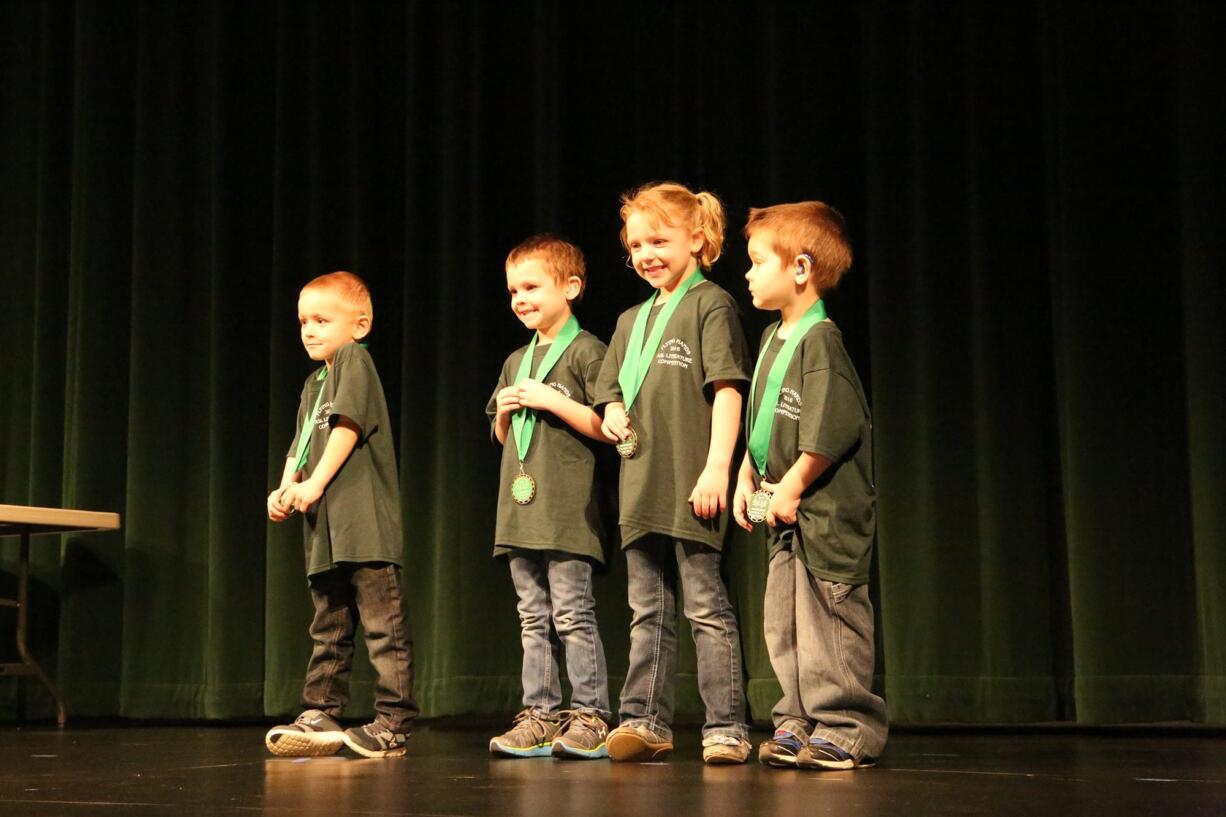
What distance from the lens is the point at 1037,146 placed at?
354 centimetres

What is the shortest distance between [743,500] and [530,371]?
0.65 meters

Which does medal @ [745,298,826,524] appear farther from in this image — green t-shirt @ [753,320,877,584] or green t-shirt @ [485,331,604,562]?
green t-shirt @ [485,331,604,562]

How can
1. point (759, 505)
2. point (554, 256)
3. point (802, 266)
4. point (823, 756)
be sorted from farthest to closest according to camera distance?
1. point (554, 256)
2. point (802, 266)
3. point (759, 505)
4. point (823, 756)

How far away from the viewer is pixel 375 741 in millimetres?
2787

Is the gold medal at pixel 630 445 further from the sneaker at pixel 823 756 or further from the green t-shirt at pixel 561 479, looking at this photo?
the sneaker at pixel 823 756

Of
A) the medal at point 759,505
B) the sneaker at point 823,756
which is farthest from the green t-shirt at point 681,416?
the sneaker at point 823,756

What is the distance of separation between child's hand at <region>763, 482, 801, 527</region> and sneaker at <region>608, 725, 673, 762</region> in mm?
506

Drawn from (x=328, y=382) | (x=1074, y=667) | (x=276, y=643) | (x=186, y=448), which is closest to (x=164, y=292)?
(x=186, y=448)

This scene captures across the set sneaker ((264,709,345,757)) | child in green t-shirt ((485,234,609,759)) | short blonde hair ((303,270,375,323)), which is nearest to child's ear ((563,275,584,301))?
child in green t-shirt ((485,234,609,759))

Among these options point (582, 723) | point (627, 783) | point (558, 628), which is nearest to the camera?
point (627, 783)

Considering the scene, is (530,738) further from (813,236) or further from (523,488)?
(813,236)

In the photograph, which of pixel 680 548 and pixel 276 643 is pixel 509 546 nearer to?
pixel 680 548

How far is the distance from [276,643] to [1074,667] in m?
2.37

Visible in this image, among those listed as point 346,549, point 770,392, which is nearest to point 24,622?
point 346,549
